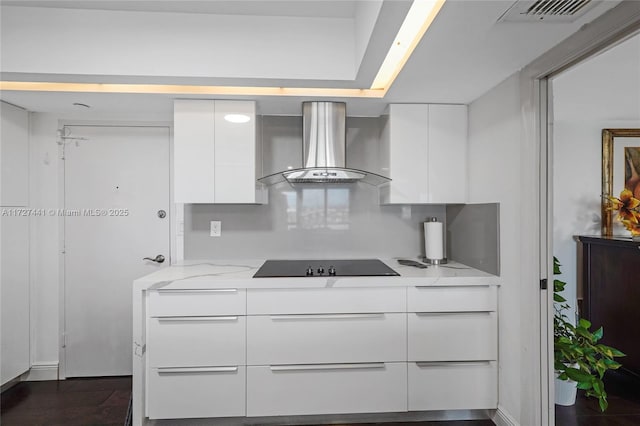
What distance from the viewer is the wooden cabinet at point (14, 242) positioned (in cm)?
238

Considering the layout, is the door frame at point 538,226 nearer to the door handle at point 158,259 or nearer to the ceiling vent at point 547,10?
the ceiling vent at point 547,10

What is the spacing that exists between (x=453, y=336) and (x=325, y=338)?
0.78 metres

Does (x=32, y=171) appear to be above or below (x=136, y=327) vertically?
above

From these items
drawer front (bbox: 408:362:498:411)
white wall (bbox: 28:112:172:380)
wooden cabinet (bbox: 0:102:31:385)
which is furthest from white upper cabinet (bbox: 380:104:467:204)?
wooden cabinet (bbox: 0:102:31:385)

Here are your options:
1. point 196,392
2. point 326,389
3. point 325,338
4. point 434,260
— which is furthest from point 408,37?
point 196,392

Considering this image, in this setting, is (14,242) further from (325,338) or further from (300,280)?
(325,338)

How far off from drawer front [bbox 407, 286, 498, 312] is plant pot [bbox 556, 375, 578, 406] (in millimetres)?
771

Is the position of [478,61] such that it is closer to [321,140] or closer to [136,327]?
[321,140]

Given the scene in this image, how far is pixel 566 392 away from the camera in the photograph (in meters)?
2.24

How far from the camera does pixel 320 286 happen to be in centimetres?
203

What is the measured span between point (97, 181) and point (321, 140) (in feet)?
5.90

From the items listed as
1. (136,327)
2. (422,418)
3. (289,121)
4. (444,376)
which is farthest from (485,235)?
(136,327)

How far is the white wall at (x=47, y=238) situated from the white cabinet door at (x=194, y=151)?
0.46m

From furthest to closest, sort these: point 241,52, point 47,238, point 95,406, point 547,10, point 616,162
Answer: point 616,162, point 47,238, point 95,406, point 241,52, point 547,10
